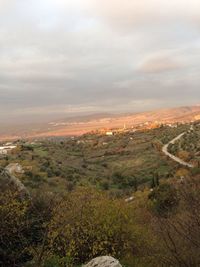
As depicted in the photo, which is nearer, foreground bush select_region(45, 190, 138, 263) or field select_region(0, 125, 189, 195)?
foreground bush select_region(45, 190, 138, 263)

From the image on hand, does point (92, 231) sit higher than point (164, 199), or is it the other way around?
point (92, 231)

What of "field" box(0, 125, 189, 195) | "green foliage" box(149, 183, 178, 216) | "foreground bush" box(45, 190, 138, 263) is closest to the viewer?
"foreground bush" box(45, 190, 138, 263)

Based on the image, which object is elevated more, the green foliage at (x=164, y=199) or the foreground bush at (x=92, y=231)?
the foreground bush at (x=92, y=231)

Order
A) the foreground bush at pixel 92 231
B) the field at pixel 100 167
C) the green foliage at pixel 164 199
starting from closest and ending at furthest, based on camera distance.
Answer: the foreground bush at pixel 92 231, the green foliage at pixel 164 199, the field at pixel 100 167

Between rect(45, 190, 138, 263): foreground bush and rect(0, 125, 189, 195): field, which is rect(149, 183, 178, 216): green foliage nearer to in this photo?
rect(45, 190, 138, 263): foreground bush

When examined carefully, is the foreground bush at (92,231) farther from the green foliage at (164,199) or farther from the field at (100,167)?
the field at (100,167)

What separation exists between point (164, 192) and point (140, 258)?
23.2m

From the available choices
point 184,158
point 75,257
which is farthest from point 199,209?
point 184,158

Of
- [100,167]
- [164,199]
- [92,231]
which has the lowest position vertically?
[100,167]

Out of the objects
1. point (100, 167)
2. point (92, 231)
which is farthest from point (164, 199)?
point (100, 167)

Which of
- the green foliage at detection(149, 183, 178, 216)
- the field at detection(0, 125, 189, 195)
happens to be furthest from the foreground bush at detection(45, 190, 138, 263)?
the field at detection(0, 125, 189, 195)

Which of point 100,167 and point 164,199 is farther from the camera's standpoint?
point 100,167

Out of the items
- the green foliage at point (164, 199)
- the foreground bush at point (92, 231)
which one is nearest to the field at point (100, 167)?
the green foliage at point (164, 199)

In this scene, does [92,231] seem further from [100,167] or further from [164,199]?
[100,167]
